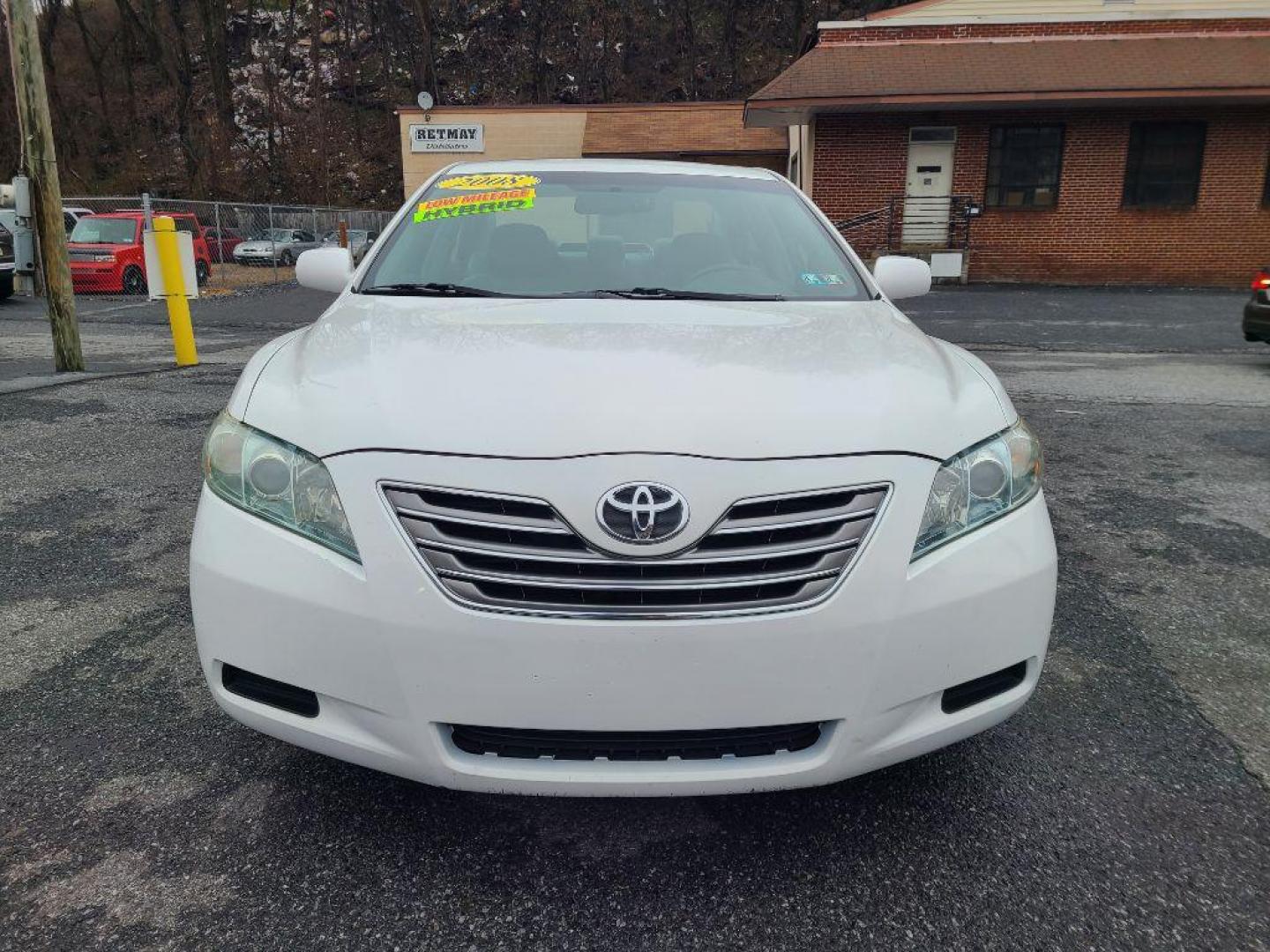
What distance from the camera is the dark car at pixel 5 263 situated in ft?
51.6

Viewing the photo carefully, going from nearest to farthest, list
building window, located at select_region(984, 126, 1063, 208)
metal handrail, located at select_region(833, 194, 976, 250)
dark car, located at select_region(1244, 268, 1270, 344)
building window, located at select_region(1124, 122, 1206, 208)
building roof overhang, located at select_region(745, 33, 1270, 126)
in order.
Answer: dark car, located at select_region(1244, 268, 1270, 344)
building roof overhang, located at select_region(745, 33, 1270, 126)
building window, located at select_region(1124, 122, 1206, 208)
building window, located at select_region(984, 126, 1063, 208)
metal handrail, located at select_region(833, 194, 976, 250)

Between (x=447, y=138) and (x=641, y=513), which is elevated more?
(x=447, y=138)

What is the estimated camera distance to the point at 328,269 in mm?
3395

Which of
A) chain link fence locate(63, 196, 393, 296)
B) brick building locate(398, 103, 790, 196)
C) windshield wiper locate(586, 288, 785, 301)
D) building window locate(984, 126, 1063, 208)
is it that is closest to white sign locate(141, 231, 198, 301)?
chain link fence locate(63, 196, 393, 296)

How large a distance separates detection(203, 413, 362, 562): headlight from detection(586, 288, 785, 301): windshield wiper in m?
1.21

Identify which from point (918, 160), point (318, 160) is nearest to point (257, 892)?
point (918, 160)

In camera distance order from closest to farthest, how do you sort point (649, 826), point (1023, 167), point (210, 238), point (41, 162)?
point (649, 826) → point (41, 162) → point (1023, 167) → point (210, 238)

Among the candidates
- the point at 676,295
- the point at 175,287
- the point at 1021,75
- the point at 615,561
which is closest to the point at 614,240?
the point at 676,295

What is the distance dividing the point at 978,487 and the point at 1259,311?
348 inches

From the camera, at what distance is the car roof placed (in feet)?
12.0

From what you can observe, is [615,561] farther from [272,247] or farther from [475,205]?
[272,247]

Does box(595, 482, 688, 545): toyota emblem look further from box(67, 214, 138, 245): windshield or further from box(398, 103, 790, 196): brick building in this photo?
box(398, 103, 790, 196): brick building

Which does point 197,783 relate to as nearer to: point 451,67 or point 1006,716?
point 1006,716

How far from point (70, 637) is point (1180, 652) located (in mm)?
3634
